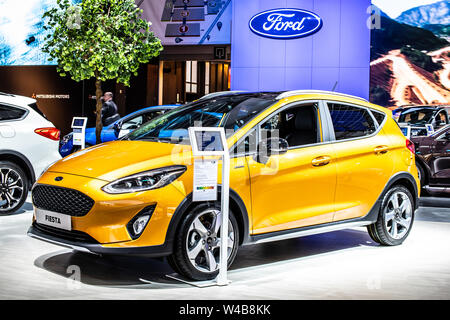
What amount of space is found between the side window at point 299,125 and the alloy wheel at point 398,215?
1416 millimetres

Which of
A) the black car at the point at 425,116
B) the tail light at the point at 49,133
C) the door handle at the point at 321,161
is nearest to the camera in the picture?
the door handle at the point at 321,161

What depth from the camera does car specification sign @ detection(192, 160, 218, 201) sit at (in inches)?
191

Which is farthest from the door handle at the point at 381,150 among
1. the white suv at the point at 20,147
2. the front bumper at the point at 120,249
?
the white suv at the point at 20,147

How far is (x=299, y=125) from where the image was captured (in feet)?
20.3

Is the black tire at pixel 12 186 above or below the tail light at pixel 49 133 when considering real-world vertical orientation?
below

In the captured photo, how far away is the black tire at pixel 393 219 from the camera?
6828 mm

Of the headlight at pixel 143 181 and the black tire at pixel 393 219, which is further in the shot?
the black tire at pixel 393 219

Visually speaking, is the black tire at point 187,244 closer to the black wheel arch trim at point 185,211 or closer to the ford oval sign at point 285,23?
the black wheel arch trim at point 185,211

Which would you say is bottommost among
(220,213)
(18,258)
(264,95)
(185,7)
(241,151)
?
(18,258)

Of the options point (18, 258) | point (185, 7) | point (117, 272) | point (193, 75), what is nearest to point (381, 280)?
point (117, 272)

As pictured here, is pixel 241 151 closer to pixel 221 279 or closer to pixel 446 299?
pixel 221 279

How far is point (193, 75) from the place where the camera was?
87.3 ft

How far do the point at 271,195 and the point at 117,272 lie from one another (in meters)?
1.58

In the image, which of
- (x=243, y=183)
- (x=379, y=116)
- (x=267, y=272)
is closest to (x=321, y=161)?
(x=243, y=183)
